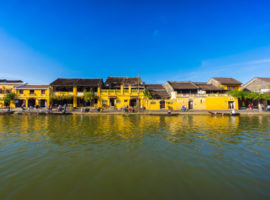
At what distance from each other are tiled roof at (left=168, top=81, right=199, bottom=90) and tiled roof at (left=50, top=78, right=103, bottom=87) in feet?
66.7

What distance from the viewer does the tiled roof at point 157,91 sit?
31.0 m

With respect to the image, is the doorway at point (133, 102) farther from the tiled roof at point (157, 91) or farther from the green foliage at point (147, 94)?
the tiled roof at point (157, 91)

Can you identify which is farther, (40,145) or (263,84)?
(263,84)

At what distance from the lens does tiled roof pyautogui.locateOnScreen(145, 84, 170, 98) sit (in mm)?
30972

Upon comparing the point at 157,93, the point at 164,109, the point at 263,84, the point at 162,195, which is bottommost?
the point at 162,195

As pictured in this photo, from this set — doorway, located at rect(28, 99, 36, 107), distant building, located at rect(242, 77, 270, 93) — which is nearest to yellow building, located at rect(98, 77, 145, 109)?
doorway, located at rect(28, 99, 36, 107)

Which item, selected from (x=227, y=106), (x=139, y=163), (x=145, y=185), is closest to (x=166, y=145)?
(x=139, y=163)

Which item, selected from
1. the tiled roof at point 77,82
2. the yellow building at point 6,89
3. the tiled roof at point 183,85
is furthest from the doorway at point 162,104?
the yellow building at point 6,89

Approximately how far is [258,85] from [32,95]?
6216 cm

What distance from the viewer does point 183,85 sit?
33.4m

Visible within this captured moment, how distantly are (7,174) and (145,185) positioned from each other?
202 inches

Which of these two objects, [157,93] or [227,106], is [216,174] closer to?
[157,93]

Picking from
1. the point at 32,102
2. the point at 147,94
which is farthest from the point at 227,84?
the point at 32,102

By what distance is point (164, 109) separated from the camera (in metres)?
28.3
